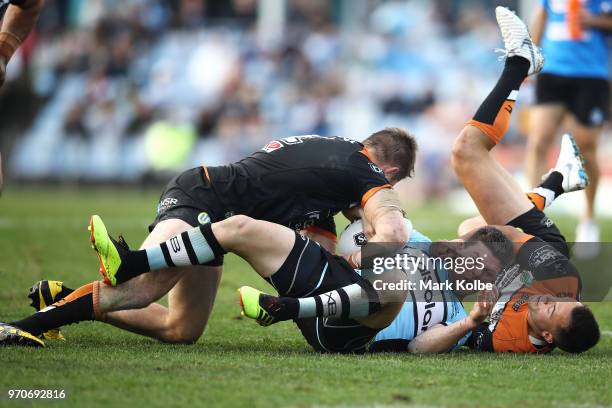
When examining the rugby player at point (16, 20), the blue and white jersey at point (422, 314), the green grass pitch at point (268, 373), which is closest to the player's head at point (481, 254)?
the blue and white jersey at point (422, 314)

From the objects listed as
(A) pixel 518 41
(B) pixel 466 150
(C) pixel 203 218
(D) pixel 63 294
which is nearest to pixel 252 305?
(C) pixel 203 218

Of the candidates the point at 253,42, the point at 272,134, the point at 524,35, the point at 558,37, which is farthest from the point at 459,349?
the point at 253,42

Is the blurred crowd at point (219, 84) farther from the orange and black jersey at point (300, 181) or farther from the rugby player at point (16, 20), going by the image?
the orange and black jersey at point (300, 181)

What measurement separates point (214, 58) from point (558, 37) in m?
12.3

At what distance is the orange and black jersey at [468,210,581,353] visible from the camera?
5395mm

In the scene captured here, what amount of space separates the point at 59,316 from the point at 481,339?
7.19 feet

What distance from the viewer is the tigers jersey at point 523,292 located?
17.7ft

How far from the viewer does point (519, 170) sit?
17344 millimetres

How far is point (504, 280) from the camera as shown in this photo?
554 cm

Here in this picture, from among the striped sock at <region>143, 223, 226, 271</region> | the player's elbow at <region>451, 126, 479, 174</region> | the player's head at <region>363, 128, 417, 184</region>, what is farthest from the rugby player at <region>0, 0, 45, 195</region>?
the player's elbow at <region>451, 126, 479, 174</region>

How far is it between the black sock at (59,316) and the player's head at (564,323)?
7.33ft

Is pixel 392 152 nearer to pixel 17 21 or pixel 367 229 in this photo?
pixel 367 229

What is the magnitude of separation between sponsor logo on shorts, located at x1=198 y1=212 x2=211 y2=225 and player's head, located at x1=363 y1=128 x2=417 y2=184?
104cm

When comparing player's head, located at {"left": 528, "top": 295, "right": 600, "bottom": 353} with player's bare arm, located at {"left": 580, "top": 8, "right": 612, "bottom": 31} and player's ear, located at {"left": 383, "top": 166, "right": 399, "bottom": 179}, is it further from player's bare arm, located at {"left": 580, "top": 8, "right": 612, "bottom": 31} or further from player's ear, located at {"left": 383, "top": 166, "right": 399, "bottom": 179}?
player's bare arm, located at {"left": 580, "top": 8, "right": 612, "bottom": 31}
